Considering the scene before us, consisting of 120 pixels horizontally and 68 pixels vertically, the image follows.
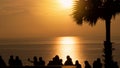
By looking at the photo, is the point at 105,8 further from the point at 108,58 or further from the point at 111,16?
the point at 108,58

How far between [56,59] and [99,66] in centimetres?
216

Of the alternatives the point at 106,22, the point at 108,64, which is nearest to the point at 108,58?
the point at 108,64

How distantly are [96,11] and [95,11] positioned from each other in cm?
5

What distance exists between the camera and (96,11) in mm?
24062

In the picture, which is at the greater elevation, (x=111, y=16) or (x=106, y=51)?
(x=111, y=16)

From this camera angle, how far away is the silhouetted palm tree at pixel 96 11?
941 inches

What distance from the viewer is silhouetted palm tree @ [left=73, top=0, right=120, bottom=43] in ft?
78.5

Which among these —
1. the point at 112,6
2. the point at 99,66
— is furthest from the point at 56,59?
the point at 112,6

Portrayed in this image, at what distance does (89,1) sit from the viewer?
2427 centimetres

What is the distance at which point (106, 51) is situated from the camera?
2352 centimetres

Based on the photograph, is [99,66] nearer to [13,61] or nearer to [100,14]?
[100,14]

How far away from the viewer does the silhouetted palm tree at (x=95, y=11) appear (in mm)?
23922

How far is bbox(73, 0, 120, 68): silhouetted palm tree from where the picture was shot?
2391 cm

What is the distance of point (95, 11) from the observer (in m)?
24.1
